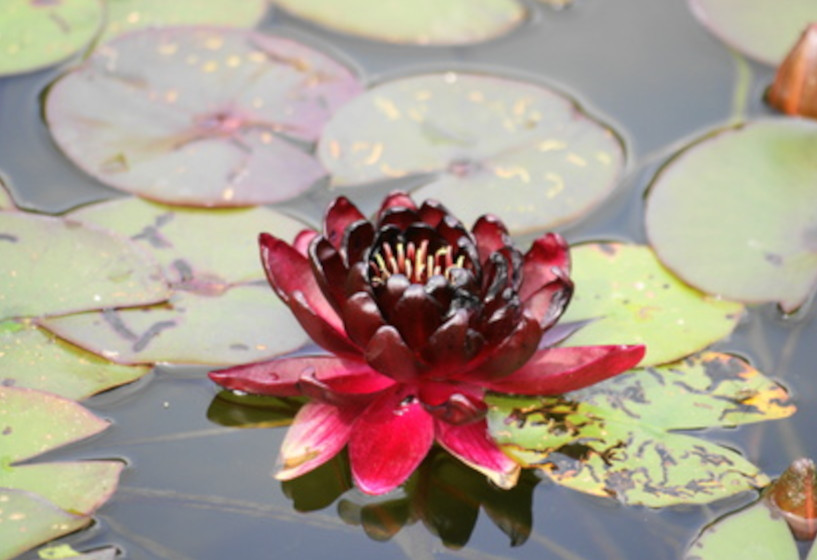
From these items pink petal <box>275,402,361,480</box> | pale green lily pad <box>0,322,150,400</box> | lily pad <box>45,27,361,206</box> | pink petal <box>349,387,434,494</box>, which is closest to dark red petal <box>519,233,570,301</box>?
pink petal <box>349,387,434,494</box>

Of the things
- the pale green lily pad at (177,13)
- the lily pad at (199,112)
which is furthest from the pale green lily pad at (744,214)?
the pale green lily pad at (177,13)

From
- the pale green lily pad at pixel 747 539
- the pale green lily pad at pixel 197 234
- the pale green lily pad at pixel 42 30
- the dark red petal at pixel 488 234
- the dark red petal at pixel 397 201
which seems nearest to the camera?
the pale green lily pad at pixel 747 539

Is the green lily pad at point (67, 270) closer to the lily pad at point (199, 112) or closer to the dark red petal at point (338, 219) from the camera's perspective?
the lily pad at point (199, 112)

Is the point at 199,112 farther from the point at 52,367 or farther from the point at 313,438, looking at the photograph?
the point at 313,438

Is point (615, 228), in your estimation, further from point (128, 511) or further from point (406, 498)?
point (128, 511)

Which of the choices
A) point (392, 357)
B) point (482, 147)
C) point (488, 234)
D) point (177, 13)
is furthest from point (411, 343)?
point (177, 13)

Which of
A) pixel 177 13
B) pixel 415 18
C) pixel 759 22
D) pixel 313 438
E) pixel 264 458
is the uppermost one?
pixel 759 22
